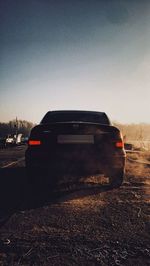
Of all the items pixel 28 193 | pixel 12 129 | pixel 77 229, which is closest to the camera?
pixel 77 229

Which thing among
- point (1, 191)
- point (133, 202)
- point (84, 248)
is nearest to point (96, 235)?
point (84, 248)

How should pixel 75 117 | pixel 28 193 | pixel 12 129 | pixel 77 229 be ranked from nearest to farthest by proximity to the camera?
pixel 77 229 → pixel 28 193 → pixel 75 117 → pixel 12 129

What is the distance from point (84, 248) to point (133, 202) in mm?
1953

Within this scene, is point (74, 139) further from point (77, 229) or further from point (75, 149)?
point (77, 229)

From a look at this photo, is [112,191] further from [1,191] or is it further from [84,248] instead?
[84,248]

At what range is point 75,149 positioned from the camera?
4.62 metres

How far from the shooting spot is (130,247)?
245 cm

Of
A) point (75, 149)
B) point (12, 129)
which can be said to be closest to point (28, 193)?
point (75, 149)

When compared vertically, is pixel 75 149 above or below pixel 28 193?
above

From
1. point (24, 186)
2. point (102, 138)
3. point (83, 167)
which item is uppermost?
point (102, 138)

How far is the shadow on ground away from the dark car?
42 centimetres

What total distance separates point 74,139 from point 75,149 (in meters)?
0.19

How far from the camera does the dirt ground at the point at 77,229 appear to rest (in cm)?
222

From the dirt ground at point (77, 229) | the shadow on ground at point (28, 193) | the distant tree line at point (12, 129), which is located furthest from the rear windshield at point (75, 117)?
the distant tree line at point (12, 129)
